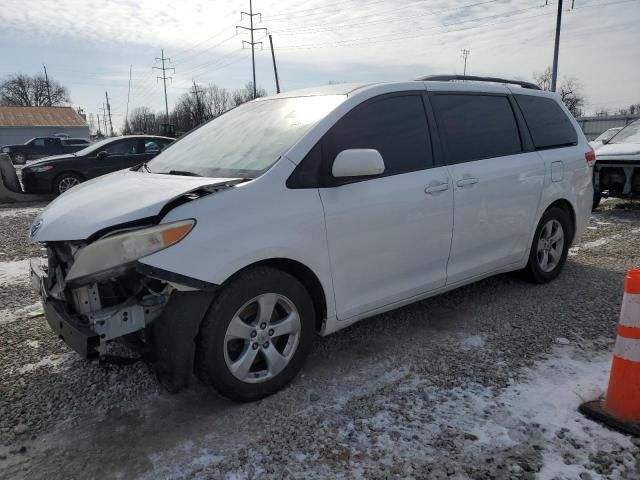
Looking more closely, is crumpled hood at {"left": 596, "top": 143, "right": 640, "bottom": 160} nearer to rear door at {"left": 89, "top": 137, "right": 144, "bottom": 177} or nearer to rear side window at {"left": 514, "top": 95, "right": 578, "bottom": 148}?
rear side window at {"left": 514, "top": 95, "right": 578, "bottom": 148}

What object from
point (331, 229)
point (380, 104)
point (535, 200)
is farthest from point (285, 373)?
point (535, 200)

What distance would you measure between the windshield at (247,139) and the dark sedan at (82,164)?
7.72 m

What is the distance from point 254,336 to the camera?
2.82 metres

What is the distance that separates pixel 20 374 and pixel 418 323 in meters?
2.92

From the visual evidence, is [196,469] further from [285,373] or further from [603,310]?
[603,310]

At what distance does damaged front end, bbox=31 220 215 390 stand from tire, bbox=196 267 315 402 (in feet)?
0.33

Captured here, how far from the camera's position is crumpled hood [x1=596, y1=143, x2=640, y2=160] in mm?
8966

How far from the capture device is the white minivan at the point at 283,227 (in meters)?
2.57

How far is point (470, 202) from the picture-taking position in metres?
3.85

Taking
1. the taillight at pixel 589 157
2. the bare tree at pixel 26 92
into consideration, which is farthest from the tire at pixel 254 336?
the bare tree at pixel 26 92

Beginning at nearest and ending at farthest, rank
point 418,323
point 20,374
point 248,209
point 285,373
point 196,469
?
point 196,469 → point 248,209 → point 285,373 → point 20,374 → point 418,323

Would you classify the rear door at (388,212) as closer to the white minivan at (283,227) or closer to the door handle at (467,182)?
the white minivan at (283,227)

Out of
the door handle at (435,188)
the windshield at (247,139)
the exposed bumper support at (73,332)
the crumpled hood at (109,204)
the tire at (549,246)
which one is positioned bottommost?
the tire at (549,246)

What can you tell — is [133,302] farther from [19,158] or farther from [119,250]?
[19,158]
